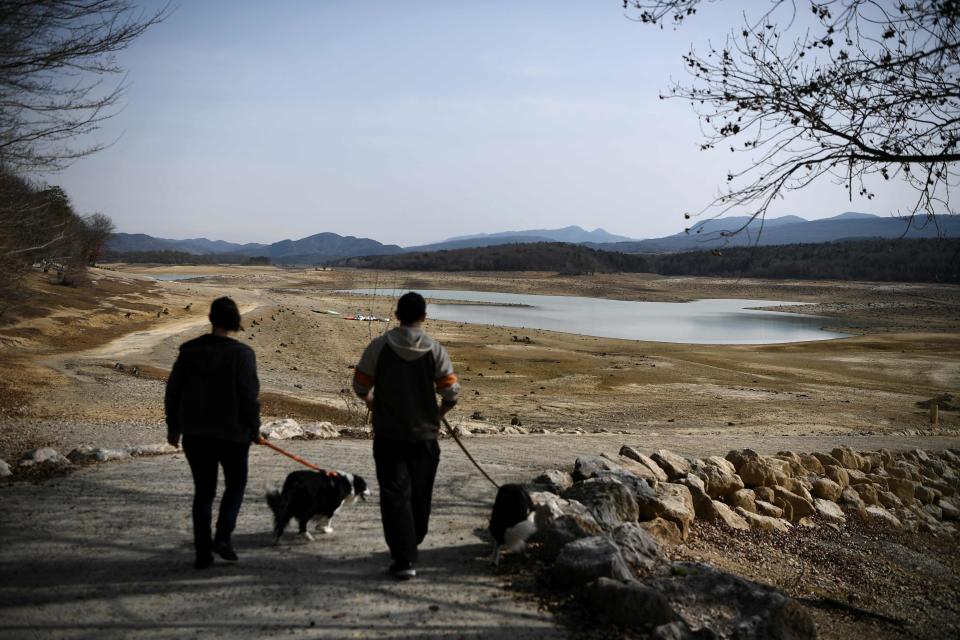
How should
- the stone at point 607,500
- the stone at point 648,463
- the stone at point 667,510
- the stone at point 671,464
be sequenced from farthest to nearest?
the stone at point 671,464
the stone at point 648,463
the stone at point 667,510
the stone at point 607,500

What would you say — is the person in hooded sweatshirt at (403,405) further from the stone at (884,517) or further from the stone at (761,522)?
the stone at (884,517)

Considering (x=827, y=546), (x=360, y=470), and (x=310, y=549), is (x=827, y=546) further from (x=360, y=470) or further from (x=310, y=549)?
(x=310, y=549)

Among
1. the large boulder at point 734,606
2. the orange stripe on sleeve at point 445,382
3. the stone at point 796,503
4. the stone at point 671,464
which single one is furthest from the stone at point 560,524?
the stone at point 796,503

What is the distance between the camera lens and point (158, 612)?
441 cm

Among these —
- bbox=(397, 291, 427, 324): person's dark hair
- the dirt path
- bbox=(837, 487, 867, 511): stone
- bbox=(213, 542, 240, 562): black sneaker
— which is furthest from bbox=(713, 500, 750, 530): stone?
bbox=(213, 542, 240, 562): black sneaker

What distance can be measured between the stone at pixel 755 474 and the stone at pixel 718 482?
613 millimetres

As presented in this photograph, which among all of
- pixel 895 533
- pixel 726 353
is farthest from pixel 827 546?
pixel 726 353

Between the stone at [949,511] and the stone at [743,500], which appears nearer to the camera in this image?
the stone at [743,500]

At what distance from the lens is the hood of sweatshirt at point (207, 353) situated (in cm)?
481

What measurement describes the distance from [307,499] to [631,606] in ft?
9.17

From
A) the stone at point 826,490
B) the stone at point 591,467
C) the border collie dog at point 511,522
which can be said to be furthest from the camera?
the stone at point 826,490

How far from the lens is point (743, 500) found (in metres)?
9.05

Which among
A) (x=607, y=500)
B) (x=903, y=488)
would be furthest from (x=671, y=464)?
(x=903, y=488)

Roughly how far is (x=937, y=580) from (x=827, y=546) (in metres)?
1.29
